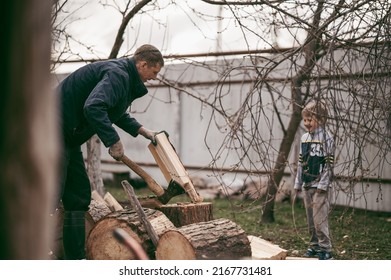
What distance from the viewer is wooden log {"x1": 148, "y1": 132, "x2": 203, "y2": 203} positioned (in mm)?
5234

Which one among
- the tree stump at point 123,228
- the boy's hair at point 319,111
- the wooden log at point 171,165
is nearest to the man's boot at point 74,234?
the tree stump at point 123,228

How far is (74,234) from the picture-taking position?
4.64m

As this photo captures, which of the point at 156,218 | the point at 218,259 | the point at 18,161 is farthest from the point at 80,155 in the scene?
the point at 18,161

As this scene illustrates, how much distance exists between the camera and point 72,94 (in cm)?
461

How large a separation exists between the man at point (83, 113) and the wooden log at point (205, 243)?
2.34 feet

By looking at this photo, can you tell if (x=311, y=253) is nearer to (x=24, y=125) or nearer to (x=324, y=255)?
(x=324, y=255)

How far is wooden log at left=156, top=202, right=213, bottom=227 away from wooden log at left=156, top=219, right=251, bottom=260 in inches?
19.1

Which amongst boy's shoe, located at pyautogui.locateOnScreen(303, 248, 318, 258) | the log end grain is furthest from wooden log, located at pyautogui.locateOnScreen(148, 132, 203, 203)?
boy's shoe, located at pyautogui.locateOnScreen(303, 248, 318, 258)

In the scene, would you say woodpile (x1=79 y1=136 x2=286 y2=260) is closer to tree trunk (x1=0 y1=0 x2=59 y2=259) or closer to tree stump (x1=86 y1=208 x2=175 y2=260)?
tree stump (x1=86 y1=208 x2=175 y2=260)

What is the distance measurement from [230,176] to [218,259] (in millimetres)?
6312

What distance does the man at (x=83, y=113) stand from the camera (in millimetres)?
4484

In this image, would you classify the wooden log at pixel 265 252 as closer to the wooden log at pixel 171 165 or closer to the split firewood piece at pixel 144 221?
the wooden log at pixel 171 165

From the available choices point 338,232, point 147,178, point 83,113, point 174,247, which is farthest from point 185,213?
point 338,232
